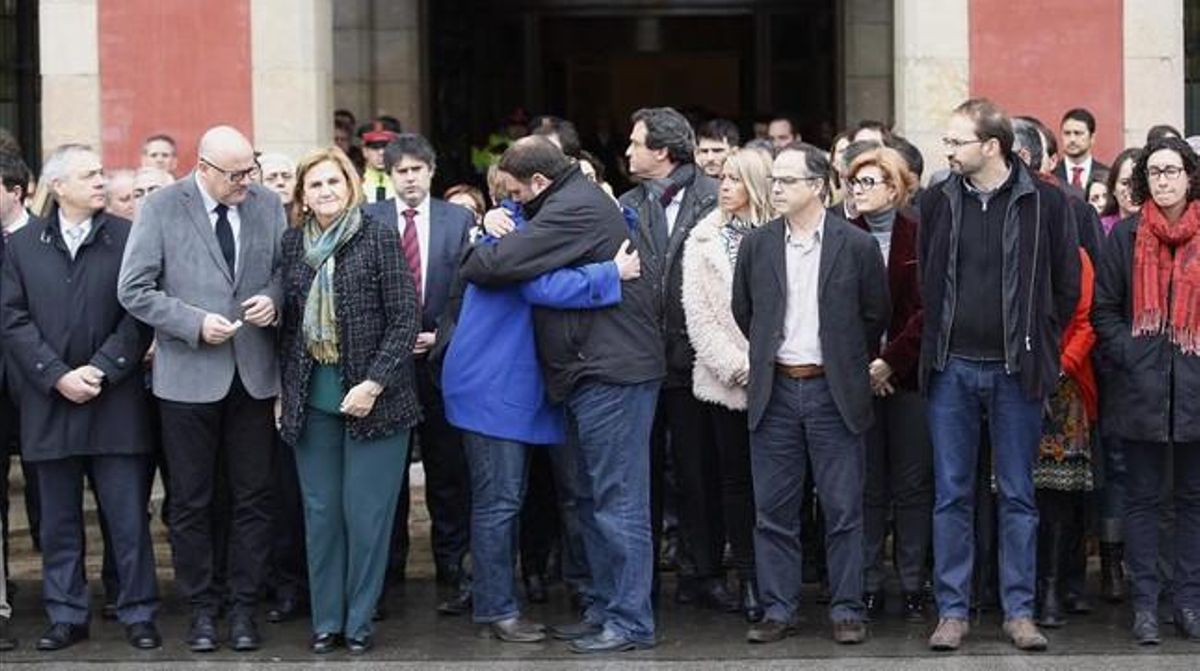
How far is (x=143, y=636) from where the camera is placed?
30.7ft

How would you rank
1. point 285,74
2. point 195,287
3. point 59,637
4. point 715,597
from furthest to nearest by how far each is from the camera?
point 285,74, point 715,597, point 59,637, point 195,287

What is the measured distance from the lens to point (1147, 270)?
30.1 feet

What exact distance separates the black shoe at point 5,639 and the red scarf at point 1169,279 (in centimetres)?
456

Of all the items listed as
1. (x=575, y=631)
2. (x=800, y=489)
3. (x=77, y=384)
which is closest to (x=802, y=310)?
(x=800, y=489)

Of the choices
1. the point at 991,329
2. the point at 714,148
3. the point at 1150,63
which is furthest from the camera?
the point at 1150,63

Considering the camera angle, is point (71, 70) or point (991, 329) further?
point (71, 70)

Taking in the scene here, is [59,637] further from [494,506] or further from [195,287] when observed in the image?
[494,506]

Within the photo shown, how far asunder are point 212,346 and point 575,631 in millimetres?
1819

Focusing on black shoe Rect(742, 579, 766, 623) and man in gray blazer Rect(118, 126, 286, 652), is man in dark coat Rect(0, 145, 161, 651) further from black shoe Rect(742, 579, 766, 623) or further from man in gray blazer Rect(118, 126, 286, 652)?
black shoe Rect(742, 579, 766, 623)

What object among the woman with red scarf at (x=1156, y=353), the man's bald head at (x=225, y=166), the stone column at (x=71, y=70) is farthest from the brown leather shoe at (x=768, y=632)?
the stone column at (x=71, y=70)

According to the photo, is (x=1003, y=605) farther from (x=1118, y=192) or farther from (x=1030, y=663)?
(x=1118, y=192)

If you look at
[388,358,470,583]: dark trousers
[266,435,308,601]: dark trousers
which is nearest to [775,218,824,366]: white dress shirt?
[388,358,470,583]: dark trousers

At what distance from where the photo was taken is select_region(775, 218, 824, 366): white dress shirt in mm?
9117

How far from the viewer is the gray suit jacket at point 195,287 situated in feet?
29.9
